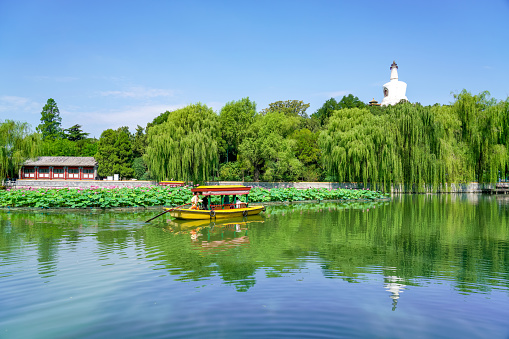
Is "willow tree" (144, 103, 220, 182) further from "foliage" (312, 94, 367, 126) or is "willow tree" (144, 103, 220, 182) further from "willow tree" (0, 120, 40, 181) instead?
"foliage" (312, 94, 367, 126)

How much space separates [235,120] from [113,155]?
18657 mm

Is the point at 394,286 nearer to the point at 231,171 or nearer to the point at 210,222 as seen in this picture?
the point at 210,222

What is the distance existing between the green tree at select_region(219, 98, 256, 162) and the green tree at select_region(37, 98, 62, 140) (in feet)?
136

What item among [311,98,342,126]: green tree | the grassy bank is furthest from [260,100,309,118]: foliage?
the grassy bank

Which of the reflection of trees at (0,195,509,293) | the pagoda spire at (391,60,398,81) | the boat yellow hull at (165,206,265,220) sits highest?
the pagoda spire at (391,60,398,81)

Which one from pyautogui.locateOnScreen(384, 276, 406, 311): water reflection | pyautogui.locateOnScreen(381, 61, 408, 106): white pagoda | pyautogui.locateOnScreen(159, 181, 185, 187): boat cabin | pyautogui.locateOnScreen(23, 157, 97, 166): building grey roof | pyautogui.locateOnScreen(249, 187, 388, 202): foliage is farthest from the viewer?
pyautogui.locateOnScreen(381, 61, 408, 106): white pagoda

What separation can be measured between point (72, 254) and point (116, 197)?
12006 millimetres

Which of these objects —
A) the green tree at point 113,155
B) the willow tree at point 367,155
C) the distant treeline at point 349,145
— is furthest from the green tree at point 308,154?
the green tree at point 113,155

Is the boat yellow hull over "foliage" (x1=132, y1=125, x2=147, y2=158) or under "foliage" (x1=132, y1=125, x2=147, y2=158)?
under

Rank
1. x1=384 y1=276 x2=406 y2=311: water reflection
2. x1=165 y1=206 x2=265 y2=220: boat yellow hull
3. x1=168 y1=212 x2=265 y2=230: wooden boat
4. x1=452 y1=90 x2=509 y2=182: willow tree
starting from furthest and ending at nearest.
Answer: x1=452 y1=90 x2=509 y2=182: willow tree
x1=165 y1=206 x2=265 y2=220: boat yellow hull
x1=168 y1=212 x2=265 y2=230: wooden boat
x1=384 y1=276 x2=406 y2=311: water reflection

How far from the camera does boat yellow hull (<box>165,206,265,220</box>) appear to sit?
53.7ft

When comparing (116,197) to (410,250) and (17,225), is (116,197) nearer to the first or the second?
(17,225)

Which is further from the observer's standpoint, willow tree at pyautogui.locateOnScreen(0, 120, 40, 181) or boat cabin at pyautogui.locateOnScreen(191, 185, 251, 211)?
willow tree at pyautogui.locateOnScreen(0, 120, 40, 181)

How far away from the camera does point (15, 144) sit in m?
33.9
